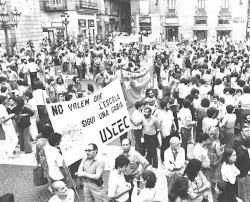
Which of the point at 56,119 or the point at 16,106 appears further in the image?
the point at 16,106

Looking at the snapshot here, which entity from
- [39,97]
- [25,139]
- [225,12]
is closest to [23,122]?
[25,139]

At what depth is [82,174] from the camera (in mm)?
5090

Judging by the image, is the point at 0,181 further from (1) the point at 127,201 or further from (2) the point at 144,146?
(1) the point at 127,201

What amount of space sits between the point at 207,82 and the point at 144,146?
3.95m

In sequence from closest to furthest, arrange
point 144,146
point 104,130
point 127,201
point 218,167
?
point 127,201 → point 218,167 → point 104,130 → point 144,146

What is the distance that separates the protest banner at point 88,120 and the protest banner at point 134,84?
16.7ft

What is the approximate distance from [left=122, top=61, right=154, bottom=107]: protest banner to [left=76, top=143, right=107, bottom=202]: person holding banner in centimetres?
722

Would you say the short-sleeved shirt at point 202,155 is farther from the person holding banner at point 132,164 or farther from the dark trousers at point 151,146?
the dark trousers at point 151,146

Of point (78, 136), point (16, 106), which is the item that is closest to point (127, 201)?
point (78, 136)

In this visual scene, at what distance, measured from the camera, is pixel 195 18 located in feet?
154

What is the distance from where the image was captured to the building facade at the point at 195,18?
46250mm

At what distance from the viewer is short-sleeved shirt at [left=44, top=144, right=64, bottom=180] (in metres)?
5.79

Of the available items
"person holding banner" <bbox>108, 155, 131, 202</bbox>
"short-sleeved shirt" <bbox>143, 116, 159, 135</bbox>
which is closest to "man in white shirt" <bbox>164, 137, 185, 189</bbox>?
"person holding banner" <bbox>108, 155, 131, 202</bbox>

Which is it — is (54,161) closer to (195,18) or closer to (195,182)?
(195,182)
